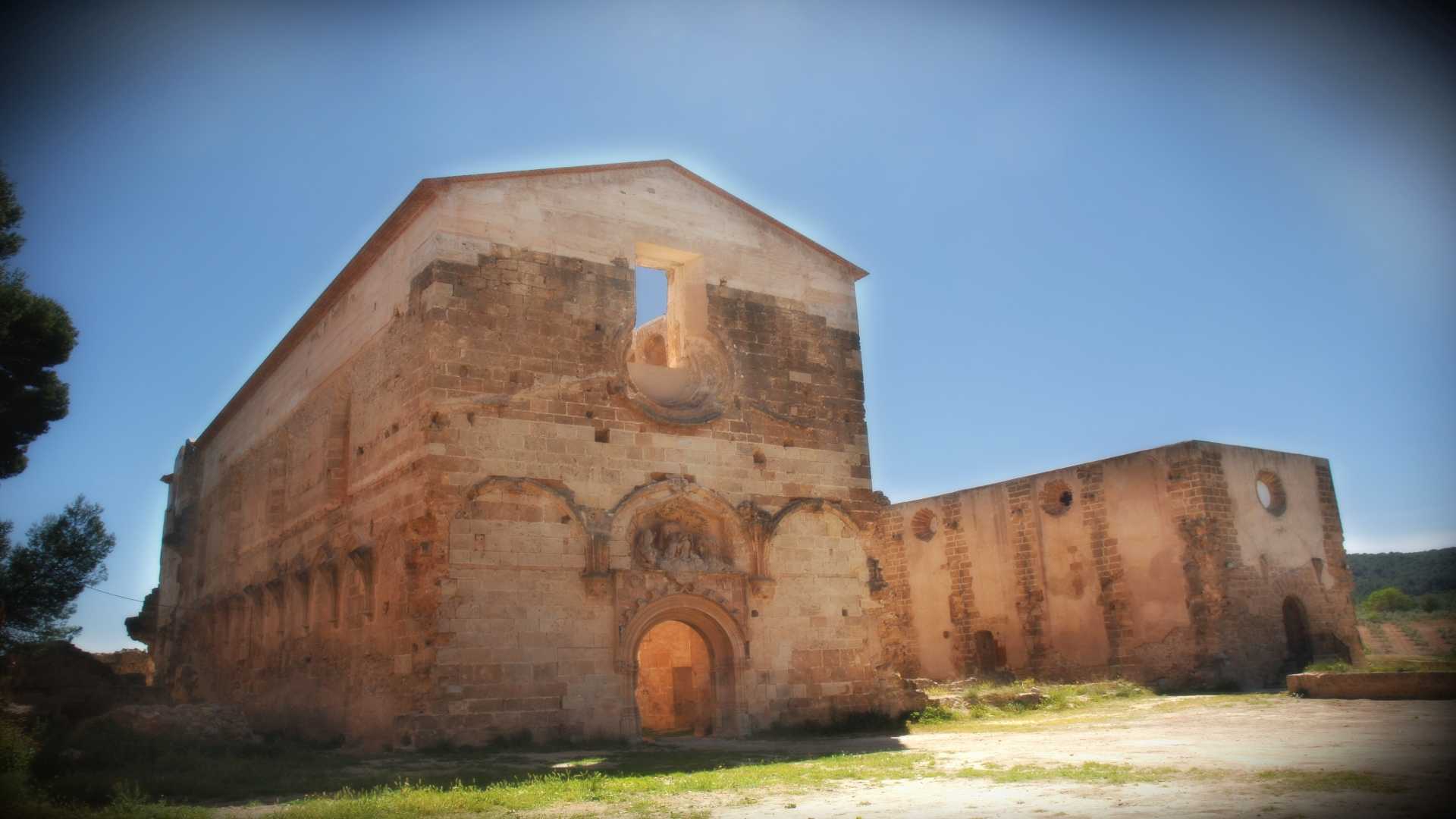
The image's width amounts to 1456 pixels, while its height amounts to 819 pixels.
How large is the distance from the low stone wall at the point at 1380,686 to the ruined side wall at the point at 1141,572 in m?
3.94

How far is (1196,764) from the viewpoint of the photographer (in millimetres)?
8102

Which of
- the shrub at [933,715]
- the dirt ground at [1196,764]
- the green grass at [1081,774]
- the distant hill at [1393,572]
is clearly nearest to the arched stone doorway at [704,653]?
the dirt ground at [1196,764]

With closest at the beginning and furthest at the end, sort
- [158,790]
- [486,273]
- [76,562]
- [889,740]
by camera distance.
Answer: [158,790], [889,740], [486,273], [76,562]

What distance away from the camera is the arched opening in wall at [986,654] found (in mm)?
22438

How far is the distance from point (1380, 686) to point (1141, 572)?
6.64m

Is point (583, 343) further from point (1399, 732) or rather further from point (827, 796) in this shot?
point (1399, 732)

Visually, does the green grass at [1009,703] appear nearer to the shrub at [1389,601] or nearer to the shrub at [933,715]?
the shrub at [933,715]

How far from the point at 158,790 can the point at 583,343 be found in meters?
7.50

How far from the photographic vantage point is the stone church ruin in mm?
12695

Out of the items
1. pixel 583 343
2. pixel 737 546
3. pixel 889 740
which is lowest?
pixel 889 740

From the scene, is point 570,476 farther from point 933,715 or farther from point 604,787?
point 933,715

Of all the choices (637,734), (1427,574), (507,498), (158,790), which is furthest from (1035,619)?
(1427,574)

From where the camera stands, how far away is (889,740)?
41.6ft

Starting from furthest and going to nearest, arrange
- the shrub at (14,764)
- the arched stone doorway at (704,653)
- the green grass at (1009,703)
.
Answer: the green grass at (1009,703)
the arched stone doorway at (704,653)
the shrub at (14,764)
